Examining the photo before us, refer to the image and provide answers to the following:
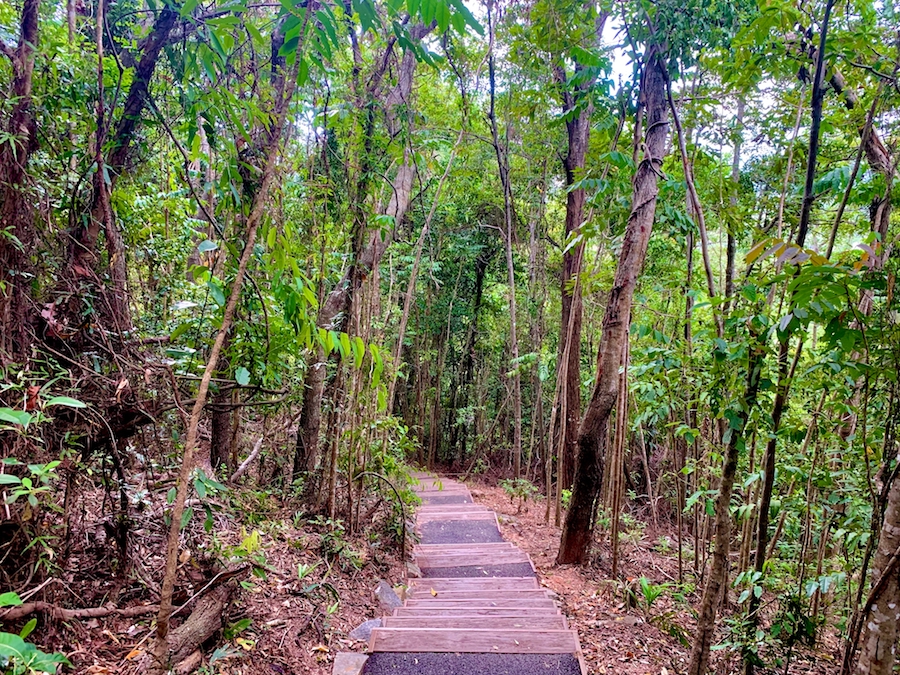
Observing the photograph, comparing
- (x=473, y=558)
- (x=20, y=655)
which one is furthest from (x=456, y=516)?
(x=20, y=655)

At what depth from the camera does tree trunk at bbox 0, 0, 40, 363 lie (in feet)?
4.64

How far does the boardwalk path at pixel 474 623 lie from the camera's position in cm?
245

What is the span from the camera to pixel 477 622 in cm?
295

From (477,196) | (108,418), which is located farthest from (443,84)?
(108,418)

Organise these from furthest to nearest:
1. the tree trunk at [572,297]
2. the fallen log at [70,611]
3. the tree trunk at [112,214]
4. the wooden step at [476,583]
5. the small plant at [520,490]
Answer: the small plant at [520,490]
the tree trunk at [572,297]
the wooden step at [476,583]
the tree trunk at [112,214]
the fallen log at [70,611]

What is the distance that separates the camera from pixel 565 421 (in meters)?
5.36

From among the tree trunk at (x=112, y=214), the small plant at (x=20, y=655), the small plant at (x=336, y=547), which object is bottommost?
the small plant at (x=336, y=547)

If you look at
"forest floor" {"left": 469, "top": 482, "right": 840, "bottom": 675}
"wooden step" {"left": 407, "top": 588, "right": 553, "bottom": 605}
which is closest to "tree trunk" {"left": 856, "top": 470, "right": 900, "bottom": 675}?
"forest floor" {"left": 469, "top": 482, "right": 840, "bottom": 675}

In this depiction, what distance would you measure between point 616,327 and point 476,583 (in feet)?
8.04

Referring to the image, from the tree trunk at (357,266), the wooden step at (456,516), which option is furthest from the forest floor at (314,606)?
the wooden step at (456,516)

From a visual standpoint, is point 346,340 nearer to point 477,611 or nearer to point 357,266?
point 357,266

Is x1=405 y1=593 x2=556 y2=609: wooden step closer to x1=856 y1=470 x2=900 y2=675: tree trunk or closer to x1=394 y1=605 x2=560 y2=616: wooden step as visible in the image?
x1=394 y1=605 x2=560 y2=616: wooden step

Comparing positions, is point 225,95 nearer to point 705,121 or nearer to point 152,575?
point 152,575

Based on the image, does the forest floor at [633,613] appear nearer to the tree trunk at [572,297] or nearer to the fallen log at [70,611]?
the tree trunk at [572,297]
